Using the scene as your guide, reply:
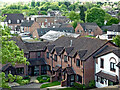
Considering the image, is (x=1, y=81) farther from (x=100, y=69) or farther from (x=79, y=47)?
(x=79, y=47)

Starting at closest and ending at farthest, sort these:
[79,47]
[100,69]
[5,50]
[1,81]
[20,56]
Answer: [1,81] < [5,50] < [20,56] < [100,69] < [79,47]

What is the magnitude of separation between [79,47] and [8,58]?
1378 cm

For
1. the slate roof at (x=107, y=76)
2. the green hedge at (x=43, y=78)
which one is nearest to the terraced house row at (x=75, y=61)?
the slate roof at (x=107, y=76)

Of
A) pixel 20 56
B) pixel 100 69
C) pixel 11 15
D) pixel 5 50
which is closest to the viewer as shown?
pixel 5 50

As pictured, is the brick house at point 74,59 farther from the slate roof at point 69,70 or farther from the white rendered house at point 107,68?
the white rendered house at point 107,68

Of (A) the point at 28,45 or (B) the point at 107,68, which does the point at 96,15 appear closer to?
(A) the point at 28,45

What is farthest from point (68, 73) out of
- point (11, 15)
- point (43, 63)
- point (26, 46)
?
point (11, 15)

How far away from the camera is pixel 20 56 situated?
52.4 ft

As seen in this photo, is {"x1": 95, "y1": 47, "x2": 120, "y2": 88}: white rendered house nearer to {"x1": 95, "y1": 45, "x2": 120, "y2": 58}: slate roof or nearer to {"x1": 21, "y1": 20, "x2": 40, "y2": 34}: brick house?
{"x1": 95, "y1": 45, "x2": 120, "y2": 58}: slate roof

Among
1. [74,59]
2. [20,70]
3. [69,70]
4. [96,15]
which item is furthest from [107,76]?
[96,15]

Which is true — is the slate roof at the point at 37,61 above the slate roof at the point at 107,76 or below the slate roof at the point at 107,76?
A: below

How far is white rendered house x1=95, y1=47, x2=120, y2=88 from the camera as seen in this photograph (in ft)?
73.1

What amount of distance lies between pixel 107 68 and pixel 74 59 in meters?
4.24

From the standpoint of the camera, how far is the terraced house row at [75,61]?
23344 mm
